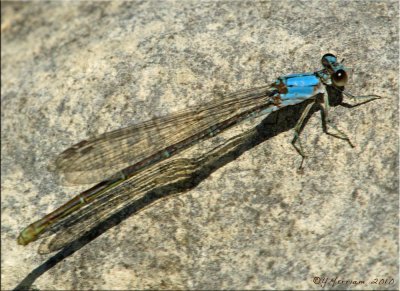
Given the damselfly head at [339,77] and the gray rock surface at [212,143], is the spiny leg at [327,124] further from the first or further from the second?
the damselfly head at [339,77]

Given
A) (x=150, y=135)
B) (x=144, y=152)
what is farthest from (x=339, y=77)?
(x=144, y=152)

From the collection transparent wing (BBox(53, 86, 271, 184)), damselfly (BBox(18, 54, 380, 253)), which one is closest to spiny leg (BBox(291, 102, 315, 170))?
damselfly (BBox(18, 54, 380, 253))

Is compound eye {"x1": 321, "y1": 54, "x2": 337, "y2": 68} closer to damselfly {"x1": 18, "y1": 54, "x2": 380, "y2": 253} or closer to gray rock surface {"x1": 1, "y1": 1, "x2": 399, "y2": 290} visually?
damselfly {"x1": 18, "y1": 54, "x2": 380, "y2": 253}

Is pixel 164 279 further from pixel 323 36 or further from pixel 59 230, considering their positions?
pixel 323 36

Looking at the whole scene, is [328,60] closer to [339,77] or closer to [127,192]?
[339,77]

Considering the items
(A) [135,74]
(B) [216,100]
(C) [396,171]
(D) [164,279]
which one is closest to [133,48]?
(A) [135,74]
